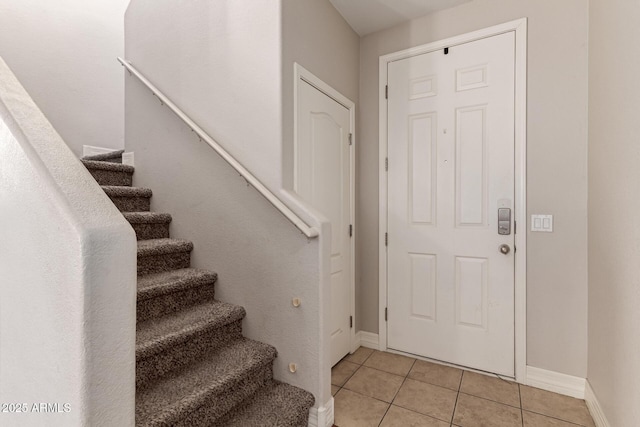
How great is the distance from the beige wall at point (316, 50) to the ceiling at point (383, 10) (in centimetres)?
7

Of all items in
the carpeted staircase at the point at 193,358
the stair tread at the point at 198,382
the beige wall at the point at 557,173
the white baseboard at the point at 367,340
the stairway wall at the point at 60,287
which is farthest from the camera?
the white baseboard at the point at 367,340

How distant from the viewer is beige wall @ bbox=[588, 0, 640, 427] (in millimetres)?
1294

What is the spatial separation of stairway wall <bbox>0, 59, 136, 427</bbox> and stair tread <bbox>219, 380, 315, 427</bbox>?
35.0 inches

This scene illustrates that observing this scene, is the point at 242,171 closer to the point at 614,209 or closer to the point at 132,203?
the point at 132,203

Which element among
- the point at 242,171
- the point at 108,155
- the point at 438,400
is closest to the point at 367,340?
the point at 438,400

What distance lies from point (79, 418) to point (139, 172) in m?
2.21

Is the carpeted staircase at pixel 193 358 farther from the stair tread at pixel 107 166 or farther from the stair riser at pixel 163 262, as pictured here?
the stair tread at pixel 107 166

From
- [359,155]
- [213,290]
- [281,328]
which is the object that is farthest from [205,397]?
[359,155]

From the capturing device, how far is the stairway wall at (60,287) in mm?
656

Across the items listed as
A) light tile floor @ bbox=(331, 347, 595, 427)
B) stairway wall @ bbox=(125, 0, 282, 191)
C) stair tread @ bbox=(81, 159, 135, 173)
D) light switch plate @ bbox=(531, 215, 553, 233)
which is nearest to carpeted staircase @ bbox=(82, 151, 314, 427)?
stair tread @ bbox=(81, 159, 135, 173)

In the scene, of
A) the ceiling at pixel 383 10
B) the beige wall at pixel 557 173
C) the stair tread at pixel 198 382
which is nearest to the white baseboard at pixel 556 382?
the beige wall at pixel 557 173

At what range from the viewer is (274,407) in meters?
1.55

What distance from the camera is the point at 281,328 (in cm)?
175

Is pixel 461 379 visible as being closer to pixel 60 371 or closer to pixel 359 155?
pixel 359 155
